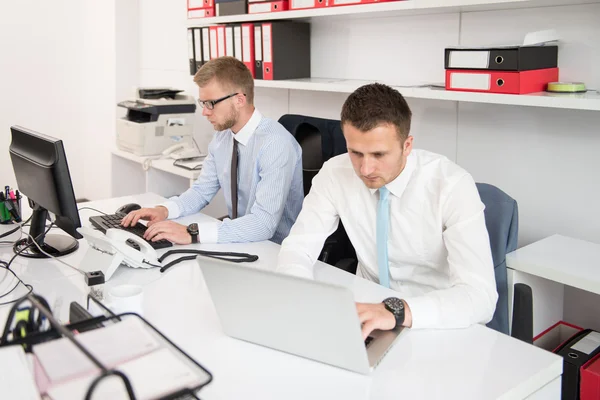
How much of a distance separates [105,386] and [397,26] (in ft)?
7.51

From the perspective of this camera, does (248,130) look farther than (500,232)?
Yes

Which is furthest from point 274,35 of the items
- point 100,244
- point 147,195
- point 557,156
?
point 100,244

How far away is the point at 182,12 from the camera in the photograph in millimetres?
4117

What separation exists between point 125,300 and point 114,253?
361mm

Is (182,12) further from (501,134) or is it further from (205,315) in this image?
(205,315)

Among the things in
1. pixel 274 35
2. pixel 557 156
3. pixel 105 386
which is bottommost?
pixel 105 386

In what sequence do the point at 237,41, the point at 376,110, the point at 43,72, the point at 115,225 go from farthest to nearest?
the point at 43,72 → the point at 237,41 → the point at 115,225 → the point at 376,110

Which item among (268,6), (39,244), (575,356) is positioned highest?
(268,6)

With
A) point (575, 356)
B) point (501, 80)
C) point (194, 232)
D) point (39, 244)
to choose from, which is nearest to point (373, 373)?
point (194, 232)

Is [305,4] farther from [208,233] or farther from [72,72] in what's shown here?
[72,72]

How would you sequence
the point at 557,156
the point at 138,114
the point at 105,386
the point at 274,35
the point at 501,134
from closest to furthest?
the point at 105,386 < the point at 557,156 < the point at 501,134 < the point at 274,35 < the point at 138,114

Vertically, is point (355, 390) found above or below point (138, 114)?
below

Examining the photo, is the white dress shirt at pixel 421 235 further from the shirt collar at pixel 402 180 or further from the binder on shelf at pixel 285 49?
the binder on shelf at pixel 285 49

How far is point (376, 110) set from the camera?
1.55 meters
